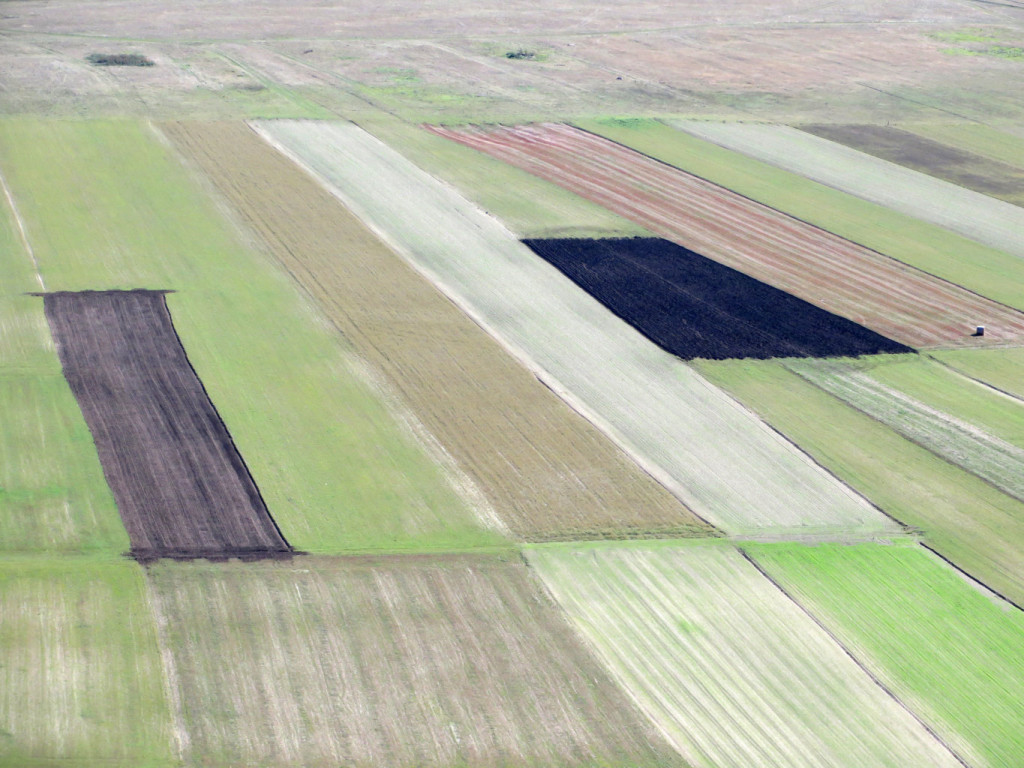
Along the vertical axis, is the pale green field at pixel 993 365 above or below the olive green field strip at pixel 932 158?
below

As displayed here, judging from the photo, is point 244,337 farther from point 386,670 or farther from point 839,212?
point 839,212

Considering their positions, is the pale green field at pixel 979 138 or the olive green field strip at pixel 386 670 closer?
the olive green field strip at pixel 386 670

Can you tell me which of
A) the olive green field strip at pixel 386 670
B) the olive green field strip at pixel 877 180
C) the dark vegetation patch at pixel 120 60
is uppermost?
the dark vegetation patch at pixel 120 60

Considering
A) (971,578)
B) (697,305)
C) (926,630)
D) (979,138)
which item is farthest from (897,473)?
(979,138)

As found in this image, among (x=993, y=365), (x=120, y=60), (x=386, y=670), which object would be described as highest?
(x=120, y=60)

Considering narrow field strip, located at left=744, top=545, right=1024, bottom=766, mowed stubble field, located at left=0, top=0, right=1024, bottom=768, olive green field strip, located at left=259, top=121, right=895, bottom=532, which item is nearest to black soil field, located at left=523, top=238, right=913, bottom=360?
olive green field strip, located at left=259, top=121, right=895, bottom=532

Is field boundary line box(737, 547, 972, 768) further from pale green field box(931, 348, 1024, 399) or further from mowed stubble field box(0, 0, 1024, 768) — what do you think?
pale green field box(931, 348, 1024, 399)

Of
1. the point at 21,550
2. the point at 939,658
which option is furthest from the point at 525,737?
the point at 21,550

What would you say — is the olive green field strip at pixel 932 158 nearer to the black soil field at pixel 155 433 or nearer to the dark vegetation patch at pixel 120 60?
the dark vegetation patch at pixel 120 60

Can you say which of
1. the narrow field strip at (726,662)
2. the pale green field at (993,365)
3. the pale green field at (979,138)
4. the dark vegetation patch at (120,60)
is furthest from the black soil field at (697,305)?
the dark vegetation patch at (120,60)
